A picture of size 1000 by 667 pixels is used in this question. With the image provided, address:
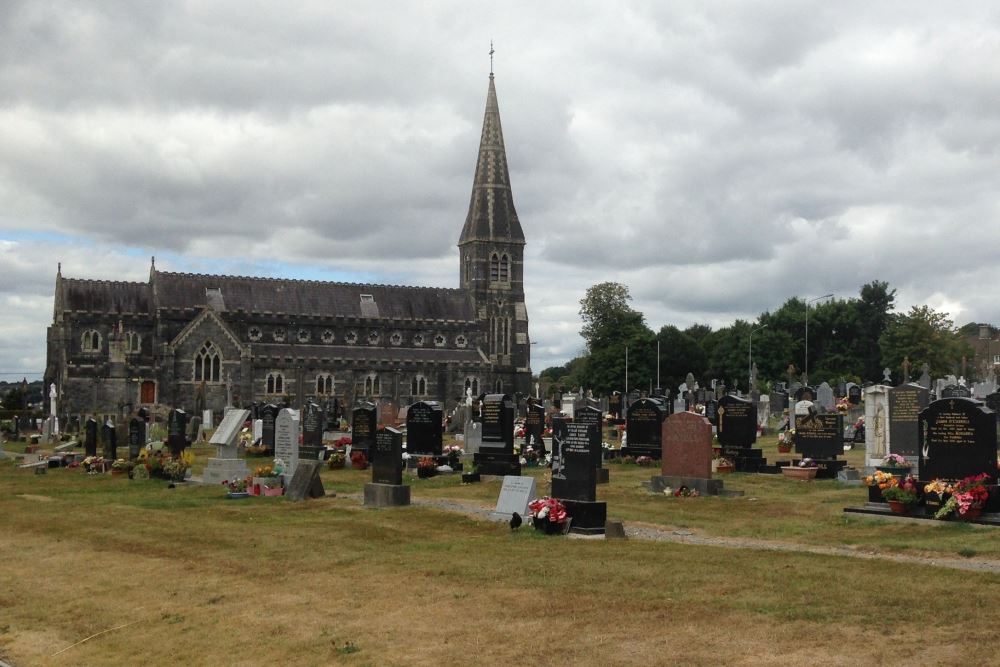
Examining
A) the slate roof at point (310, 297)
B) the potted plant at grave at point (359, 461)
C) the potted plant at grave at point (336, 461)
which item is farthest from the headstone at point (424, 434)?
the slate roof at point (310, 297)

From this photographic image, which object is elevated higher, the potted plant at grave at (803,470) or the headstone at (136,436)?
the headstone at (136,436)

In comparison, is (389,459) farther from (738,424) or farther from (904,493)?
(738,424)

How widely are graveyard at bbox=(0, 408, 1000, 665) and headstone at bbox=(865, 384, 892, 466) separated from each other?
15.5ft

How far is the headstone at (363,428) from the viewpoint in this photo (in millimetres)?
31422

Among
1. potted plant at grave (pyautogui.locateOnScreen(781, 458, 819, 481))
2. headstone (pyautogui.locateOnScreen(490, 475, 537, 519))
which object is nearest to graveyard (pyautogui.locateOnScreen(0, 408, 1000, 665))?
headstone (pyautogui.locateOnScreen(490, 475, 537, 519))

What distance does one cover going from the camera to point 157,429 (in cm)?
4172

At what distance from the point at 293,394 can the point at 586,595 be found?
2479 inches

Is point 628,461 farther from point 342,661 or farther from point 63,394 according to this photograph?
point 63,394

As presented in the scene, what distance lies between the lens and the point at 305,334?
Result: 256ft

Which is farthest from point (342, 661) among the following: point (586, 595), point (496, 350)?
point (496, 350)

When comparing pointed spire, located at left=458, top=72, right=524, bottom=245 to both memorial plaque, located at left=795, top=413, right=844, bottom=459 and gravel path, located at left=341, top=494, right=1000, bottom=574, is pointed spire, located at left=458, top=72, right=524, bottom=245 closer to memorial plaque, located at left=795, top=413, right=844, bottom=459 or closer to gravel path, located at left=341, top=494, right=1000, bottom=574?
memorial plaque, located at left=795, top=413, right=844, bottom=459

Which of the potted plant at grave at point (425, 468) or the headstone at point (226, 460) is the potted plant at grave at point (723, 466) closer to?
the potted plant at grave at point (425, 468)

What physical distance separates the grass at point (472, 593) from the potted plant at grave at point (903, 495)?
2.02 feet

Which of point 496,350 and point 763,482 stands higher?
point 496,350
